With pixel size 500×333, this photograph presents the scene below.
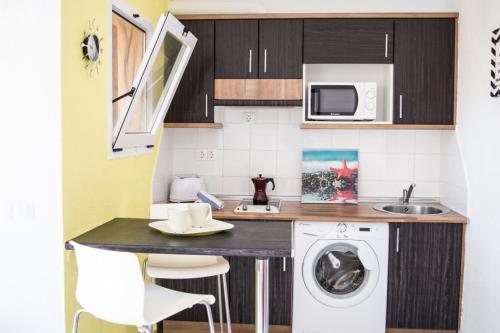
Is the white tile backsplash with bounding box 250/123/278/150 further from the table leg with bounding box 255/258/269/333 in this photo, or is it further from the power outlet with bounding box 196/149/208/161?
the table leg with bounding box 255/258/269/333

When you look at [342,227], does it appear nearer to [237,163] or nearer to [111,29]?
[237,163]

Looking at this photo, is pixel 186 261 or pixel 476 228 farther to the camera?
pixel 476 228

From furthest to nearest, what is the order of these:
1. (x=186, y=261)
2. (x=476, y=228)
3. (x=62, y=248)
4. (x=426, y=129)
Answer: (x=426, y=129)
(x=476, y=228)
(x=186, y=261)
(x=62, y=248)

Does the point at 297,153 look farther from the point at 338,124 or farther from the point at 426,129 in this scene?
the point at 426,129

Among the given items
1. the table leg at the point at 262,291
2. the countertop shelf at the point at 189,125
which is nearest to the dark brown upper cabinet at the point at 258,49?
the countertop shelf at the point at 189,125

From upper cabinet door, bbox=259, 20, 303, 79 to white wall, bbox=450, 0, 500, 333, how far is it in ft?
3.77

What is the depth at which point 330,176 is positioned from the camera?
4.20 meters

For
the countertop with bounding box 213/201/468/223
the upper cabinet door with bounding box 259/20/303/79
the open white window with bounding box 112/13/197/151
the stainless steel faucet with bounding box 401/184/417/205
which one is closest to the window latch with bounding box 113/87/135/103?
the open white window with bounding box 112/13/197/151

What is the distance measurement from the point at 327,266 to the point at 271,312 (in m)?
0.51

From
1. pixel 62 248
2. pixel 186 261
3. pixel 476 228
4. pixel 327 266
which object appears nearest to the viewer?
pixel 62 248

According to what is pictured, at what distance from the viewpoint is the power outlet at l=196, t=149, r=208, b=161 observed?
4.32 meters

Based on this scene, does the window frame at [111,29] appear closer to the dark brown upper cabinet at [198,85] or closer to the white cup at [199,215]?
the dark brown upper cabinet at [198,85]

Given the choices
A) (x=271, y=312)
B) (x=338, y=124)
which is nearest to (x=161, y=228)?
(x=271, y=312)

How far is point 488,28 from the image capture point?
10.6 feet
